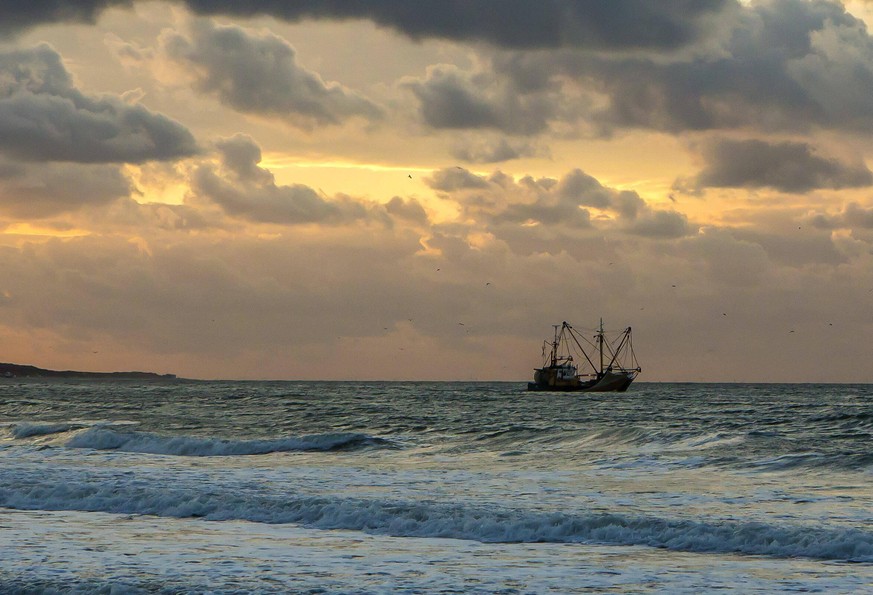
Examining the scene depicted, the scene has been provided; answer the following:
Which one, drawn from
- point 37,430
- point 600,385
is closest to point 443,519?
point 37,430

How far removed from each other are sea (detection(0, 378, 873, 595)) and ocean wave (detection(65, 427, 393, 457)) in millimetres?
227

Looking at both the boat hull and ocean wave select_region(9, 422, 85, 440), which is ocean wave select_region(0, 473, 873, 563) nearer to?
ocean wave select_region(9, 422, 85, 440)

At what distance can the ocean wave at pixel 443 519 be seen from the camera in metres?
22.6

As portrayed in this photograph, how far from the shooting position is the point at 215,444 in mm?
50438

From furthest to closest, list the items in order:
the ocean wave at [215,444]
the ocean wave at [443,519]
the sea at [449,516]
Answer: the ocean wave at [215,444]
the ocean wave at [443,519]
the sea at [449,516]

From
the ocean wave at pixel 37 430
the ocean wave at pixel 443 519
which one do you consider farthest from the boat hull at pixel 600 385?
the ocean wave at pixel 443 519

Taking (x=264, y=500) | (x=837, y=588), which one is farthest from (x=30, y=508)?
(x=837, y=588)

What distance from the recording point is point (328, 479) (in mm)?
35156

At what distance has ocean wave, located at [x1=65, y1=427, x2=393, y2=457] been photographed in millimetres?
49375

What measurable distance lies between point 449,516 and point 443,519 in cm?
30

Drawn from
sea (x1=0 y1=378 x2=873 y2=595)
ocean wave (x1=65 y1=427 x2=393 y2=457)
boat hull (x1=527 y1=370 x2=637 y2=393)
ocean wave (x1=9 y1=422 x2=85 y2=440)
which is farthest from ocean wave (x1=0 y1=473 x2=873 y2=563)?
boat hull (x1=527 y1=370 x2=637 y2=393)

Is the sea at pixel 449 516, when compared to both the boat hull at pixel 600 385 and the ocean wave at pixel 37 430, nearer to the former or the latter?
the ocean wave at pixel 37 430

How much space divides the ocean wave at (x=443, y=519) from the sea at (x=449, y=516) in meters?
0.07

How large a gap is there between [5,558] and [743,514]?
1788 cm
